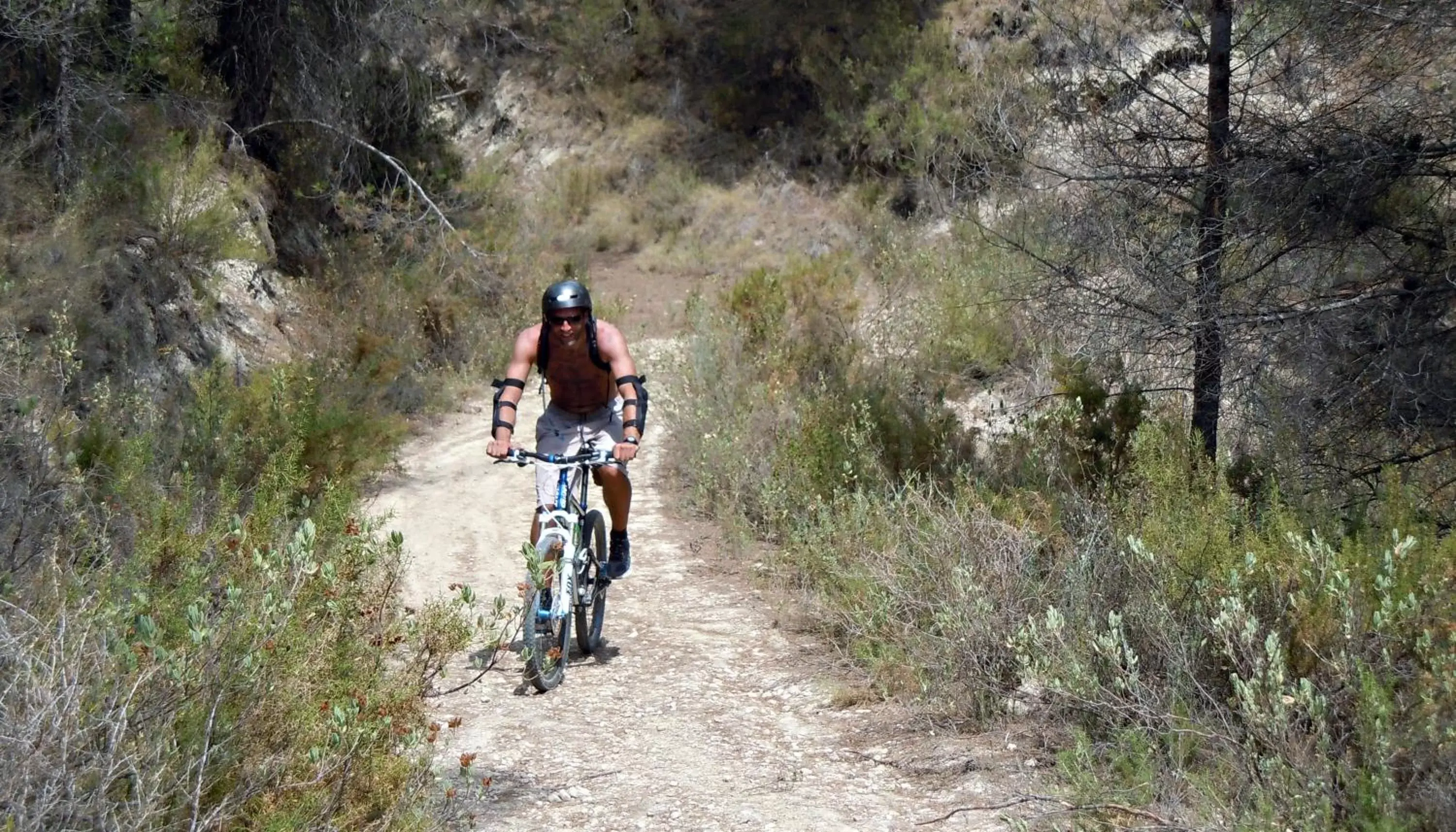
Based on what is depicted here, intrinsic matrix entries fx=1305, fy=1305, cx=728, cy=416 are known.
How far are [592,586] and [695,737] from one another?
122cm

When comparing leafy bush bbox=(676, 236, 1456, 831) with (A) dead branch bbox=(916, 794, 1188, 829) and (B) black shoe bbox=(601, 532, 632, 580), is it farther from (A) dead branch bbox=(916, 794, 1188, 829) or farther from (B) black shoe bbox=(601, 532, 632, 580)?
(B) black shoe bbox=(601, 532, 632, 580)

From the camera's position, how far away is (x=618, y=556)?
6.62 m

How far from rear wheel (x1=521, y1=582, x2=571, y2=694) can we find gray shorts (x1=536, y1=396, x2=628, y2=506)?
63 centimetres

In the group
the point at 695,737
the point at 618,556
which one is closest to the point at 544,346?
the point at 618,556

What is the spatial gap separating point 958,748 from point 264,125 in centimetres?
1090

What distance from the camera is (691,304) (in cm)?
1323

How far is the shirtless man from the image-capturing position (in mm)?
5984

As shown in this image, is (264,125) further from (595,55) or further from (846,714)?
(595,55)

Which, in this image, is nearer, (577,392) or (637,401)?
(637,401)

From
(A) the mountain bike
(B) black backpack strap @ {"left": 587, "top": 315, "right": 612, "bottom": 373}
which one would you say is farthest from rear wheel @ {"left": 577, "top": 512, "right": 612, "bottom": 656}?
(B) black backpack strap @ {"left": 587, "top": 315, "right": 612, "bottom": 373}

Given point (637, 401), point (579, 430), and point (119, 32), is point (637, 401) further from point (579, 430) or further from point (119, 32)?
point (119, 32)

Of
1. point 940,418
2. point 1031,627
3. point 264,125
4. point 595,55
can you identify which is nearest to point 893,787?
point 1031,627

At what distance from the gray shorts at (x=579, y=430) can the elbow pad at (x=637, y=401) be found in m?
0.21

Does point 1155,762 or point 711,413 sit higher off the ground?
point 711,413
